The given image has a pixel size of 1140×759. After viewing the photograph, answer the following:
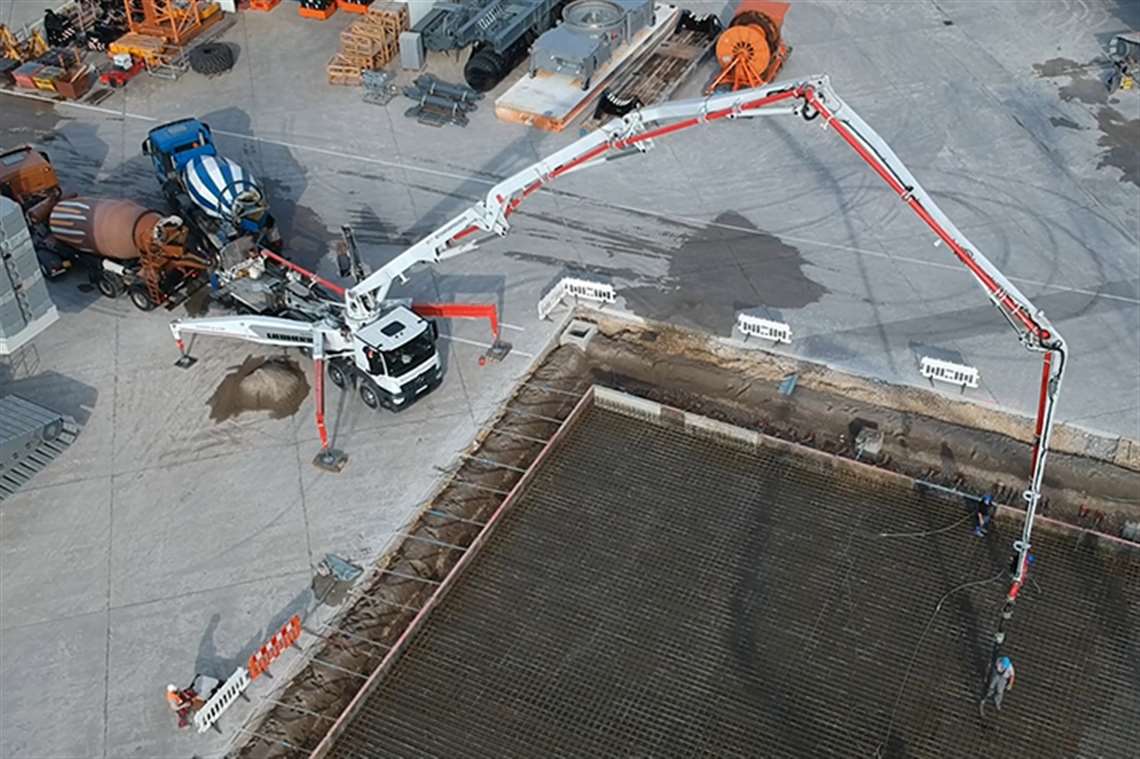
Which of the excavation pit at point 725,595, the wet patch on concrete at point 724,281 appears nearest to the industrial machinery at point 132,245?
the excavation pit at point 725,595

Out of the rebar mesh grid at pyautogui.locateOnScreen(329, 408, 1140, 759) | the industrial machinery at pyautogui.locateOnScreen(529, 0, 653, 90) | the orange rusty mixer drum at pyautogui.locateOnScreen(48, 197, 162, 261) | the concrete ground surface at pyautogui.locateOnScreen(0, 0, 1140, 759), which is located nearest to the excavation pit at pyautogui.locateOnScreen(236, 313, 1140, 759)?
the rebar mesh grid at pyautogui.locateOnScreen(329, 408, 1140, 759)

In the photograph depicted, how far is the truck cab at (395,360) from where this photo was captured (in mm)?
27984

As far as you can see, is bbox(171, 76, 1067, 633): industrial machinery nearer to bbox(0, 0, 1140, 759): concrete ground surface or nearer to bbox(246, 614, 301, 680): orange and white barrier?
bbox(0, 0, 1140, 759): concrete ground surface

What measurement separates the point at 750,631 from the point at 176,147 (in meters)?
22.9

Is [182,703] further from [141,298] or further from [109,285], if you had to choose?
[109,285]

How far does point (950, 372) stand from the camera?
2989 centimetres

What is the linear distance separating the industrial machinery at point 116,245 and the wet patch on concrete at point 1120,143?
28.8 metres

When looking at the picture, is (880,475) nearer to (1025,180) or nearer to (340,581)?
(340,581)

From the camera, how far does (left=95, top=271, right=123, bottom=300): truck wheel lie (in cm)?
3278

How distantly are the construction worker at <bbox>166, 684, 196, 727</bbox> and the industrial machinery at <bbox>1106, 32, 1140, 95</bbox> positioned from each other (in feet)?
120

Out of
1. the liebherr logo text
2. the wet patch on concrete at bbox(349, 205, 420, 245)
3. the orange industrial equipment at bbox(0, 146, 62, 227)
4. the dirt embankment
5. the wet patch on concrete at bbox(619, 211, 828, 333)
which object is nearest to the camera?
the dirt embankment

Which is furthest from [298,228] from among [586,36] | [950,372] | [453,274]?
[950,372]

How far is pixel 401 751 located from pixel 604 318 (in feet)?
46.2

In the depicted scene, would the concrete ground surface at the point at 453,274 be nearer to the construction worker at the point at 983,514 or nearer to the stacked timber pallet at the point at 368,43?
the stacked timber pallet at the point at 368,43
